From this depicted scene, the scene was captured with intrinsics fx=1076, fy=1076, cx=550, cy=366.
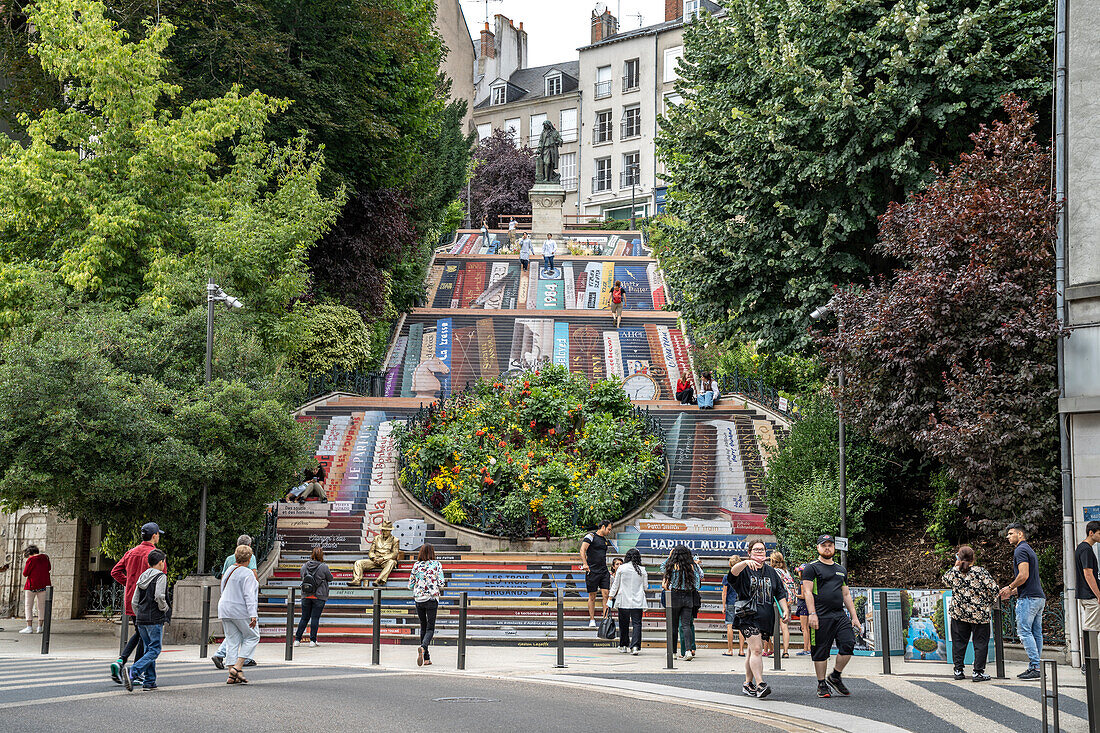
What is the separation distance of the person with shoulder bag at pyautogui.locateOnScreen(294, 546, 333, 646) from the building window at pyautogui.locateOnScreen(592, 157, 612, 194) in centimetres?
6185

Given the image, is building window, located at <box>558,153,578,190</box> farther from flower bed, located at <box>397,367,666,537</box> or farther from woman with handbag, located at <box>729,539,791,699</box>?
woman with handbag, located at <box>729,539,791,699</box>

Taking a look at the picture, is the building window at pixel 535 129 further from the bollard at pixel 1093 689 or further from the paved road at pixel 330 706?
the bollard at pixel 1093 689

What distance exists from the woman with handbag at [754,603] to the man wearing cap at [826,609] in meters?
0.55

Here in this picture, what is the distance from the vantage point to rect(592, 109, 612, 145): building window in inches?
2987

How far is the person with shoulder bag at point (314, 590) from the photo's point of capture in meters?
15.7

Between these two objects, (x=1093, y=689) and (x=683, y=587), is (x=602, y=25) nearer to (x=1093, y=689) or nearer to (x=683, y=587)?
(x=683, y=587)

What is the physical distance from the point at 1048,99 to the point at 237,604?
14844mm

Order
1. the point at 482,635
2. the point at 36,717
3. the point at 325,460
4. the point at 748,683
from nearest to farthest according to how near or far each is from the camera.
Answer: the point at 36,717 → the point at 748,683 → the point at 482,635 → the point at 325,460

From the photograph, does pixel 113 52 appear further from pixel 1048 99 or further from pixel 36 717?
pixel 1048 99

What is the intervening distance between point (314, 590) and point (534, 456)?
25.8ft

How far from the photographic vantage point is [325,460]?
25.4 metres

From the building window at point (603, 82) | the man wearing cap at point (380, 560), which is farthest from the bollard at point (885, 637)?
the building window at point (603, 82)

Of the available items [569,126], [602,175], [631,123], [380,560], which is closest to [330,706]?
[380,560]

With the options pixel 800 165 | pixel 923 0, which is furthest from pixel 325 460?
pixel 923 0
